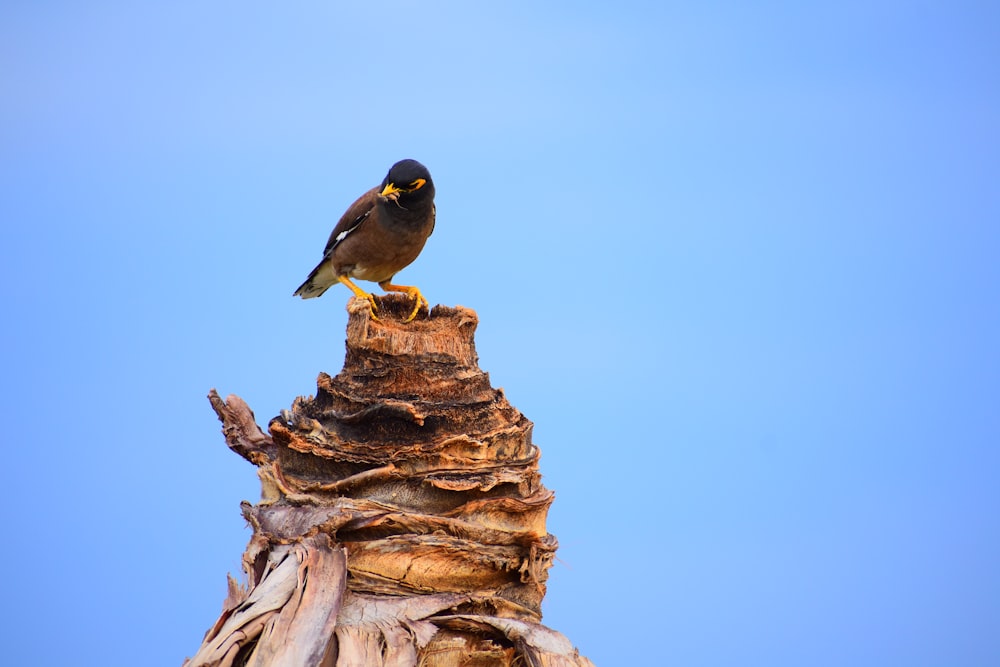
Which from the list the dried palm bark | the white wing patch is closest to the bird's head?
the white wing patch

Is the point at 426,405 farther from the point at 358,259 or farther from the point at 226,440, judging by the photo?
the point at 358,259

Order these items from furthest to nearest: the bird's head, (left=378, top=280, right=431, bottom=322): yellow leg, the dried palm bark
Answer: the bird's head, (left=378, top=280, right=431, bottom=322): yellow leg, the dried palm bark

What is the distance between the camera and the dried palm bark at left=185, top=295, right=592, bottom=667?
3.83 meters

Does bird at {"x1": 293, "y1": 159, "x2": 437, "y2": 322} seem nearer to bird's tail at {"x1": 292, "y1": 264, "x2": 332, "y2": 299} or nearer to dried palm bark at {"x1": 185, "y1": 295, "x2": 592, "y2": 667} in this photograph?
bird's tail at {"x1": 292, "y1": 264, "x2": 332, "y2": 299}

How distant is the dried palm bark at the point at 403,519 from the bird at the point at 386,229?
201 centimetres

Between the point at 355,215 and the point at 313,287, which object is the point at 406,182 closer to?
the point at 355,215

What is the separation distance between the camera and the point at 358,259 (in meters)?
7.20

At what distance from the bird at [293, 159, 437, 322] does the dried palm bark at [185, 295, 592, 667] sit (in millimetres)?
2013

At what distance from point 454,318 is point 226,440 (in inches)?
42.6

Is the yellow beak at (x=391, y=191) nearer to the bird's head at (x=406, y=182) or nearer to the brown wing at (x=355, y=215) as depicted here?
the bird's head at (x=406, y=182)

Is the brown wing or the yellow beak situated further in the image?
the brown wing

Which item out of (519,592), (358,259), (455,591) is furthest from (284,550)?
(358,259)

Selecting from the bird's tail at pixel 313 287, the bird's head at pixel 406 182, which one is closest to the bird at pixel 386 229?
the bird's head at pixel 406 182

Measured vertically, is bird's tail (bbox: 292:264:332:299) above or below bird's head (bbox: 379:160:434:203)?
above
